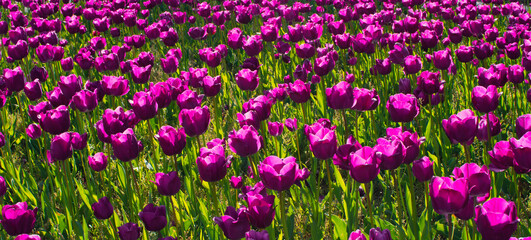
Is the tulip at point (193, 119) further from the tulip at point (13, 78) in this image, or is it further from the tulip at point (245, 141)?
the tulip at point (13, 78)

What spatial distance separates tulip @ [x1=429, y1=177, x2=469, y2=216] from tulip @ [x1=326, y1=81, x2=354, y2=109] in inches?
38.6

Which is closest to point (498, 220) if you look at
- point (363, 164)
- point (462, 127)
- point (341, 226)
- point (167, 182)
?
point (363, 164)

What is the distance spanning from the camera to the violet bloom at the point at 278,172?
1.81 metres

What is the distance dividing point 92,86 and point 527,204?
103 inches

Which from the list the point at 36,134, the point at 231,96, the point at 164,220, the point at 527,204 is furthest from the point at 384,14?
the point at 164,220

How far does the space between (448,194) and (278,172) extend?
58cm

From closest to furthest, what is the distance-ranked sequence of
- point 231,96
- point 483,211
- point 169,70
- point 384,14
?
1. point 483,211
2. point 169,70
3. point 231,96
4. point 384,14

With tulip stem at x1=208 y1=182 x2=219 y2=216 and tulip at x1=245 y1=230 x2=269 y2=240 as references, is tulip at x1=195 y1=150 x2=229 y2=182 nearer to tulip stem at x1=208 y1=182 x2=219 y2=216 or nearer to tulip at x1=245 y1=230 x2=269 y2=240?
tulip stem at x1=208 y1=182 x2=219 y2=216

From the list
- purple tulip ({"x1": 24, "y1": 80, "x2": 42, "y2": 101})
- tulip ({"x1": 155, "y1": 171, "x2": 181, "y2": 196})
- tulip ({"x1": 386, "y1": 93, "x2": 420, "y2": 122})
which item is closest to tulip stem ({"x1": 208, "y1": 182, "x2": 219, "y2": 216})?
tulip ({"x1": 155, "y1": 171, "x2": 181, "y2": 196})

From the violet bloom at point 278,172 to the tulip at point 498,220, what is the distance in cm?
62

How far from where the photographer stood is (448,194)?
1499mm

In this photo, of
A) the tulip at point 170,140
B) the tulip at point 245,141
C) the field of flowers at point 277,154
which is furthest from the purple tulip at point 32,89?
the tulip at point 245,141

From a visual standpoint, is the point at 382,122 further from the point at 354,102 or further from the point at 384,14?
the point at 384,14

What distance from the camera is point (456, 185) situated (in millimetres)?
1484
